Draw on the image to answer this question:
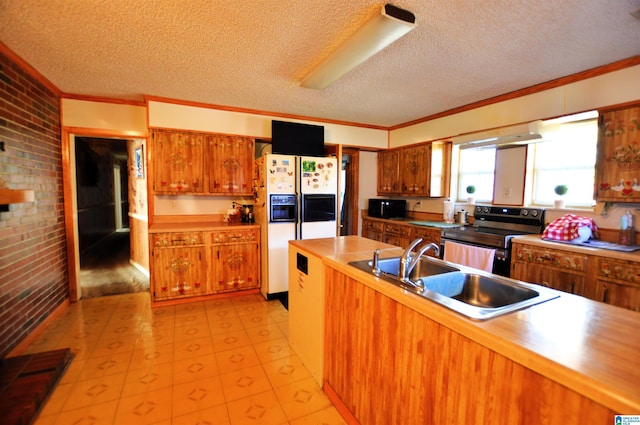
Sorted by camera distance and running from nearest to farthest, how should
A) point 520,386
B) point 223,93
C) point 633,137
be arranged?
point 520,386
point 633,137
point 223,93

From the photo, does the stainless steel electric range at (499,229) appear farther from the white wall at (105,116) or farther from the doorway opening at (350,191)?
the white wall at (105,116)

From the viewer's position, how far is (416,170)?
4.41 m

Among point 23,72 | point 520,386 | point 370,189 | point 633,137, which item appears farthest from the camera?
point 370,189

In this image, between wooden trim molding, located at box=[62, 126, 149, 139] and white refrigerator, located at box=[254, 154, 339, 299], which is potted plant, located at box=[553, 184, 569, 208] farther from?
wooden trim molding, located at box=[62, 126, 149, 139]

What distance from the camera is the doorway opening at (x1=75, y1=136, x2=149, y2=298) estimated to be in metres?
4.23

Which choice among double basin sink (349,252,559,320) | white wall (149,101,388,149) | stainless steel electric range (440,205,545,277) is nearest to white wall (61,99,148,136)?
white wall (149,101,388,149)

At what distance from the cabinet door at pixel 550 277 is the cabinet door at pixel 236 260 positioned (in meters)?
2.96

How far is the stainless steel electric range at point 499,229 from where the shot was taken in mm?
2955

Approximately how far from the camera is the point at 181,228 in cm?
343

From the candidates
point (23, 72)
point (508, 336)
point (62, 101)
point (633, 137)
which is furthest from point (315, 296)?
point (62, 101)

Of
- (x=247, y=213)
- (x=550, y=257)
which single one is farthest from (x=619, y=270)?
(x=247, y=213)

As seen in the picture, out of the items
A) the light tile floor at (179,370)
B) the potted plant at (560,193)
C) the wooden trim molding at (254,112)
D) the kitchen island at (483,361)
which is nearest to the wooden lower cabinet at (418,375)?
the kitchen island at (483,361)

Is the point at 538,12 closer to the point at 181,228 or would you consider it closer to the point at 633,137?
the point at 633,137

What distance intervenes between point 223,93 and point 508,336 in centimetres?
341
